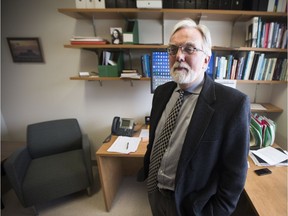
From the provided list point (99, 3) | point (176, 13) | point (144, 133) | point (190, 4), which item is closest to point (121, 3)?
point (99, 3)

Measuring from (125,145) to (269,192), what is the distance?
115 centimetres

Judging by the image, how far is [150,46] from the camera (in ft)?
5.20

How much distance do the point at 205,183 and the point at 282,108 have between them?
5.03 ft

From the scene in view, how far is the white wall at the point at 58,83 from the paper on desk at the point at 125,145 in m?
0.55

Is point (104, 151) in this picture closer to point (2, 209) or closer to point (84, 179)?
point (84, 179)

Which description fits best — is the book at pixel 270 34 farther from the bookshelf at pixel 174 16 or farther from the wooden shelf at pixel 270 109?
the wooden shelf at pixel 270 109

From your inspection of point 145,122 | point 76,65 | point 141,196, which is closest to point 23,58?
point 76,65

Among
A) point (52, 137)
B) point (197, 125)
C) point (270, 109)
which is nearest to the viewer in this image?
point (197, 125)

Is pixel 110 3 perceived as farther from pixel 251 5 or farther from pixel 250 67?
pixel 250 67

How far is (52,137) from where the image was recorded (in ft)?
6.52

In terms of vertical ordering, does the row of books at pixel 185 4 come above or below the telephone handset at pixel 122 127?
above

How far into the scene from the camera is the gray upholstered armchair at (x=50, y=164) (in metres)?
1.55

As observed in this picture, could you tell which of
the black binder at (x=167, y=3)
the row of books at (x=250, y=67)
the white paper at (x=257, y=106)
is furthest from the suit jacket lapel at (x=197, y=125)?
the white paper at (x=257, y=106)

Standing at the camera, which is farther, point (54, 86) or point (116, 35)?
point (54, 86)
